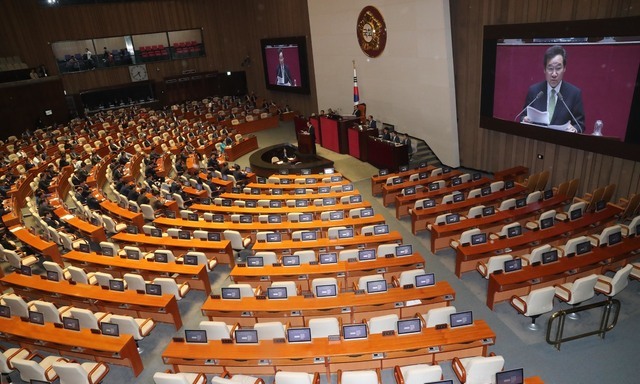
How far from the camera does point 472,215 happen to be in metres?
11.9

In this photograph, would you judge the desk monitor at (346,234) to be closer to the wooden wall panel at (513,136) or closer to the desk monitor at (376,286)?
the desk monitor at (376,286)

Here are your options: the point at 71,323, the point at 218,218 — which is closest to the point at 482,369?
the point at 71,323

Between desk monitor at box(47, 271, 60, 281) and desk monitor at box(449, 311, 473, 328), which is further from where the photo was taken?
desk monitor at box(47, 271, 60, 281)

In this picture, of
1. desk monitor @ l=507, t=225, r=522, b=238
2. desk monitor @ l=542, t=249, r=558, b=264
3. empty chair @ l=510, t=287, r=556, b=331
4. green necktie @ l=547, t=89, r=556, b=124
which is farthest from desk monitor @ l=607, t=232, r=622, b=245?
green necktie @ l=547, t=89, r=556, b=124

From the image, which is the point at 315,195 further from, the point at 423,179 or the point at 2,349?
the point at 2,349

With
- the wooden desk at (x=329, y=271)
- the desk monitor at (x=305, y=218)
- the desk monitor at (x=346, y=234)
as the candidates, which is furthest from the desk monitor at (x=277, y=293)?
the desk monitor at (x=305, y=218)

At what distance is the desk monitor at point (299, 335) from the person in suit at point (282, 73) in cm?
2367

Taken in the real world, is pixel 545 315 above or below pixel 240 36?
below

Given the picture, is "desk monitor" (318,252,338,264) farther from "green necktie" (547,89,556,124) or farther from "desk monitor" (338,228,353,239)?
"green necktie" (547,89,556,124)

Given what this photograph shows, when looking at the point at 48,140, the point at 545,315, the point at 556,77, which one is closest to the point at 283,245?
the point at 545,315

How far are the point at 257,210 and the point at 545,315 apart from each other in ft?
27.9

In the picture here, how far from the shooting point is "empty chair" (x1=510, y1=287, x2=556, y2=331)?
7.75 metres

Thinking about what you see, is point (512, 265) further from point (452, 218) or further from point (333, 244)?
point (333, 244)

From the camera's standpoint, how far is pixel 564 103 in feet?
43.2
